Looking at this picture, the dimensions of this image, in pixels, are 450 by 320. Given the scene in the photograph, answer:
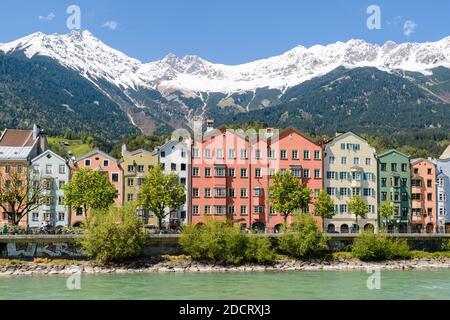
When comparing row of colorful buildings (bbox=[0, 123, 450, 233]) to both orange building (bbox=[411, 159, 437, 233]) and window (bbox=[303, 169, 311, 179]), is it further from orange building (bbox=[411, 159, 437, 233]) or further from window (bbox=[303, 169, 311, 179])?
orange building (bbox=[411, 159, 437, 233])

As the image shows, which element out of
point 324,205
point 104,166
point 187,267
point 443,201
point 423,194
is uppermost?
point 104,166

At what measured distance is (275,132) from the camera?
9412cm

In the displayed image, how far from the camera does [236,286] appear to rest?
169 ft

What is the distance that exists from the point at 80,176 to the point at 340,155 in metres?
39.4

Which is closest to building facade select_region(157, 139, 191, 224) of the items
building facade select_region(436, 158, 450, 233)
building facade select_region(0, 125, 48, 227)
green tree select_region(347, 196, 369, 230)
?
building facade select_region(0, 125, 48, 227)

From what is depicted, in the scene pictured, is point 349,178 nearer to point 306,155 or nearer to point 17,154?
point 306,155

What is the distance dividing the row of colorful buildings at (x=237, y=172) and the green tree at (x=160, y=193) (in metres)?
A: 6.97

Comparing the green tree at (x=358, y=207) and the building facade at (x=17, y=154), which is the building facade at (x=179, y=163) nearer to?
the building facade at (x=17, y=154)

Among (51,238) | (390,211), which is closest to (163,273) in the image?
(51,238)

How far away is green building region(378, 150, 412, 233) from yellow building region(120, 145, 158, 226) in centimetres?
3516

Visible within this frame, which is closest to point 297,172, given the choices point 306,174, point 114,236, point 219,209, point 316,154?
point 306,174

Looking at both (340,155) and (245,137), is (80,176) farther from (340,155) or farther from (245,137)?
(340,155)

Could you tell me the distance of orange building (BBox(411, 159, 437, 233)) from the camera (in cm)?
9850

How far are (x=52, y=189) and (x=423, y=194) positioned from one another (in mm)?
57471
